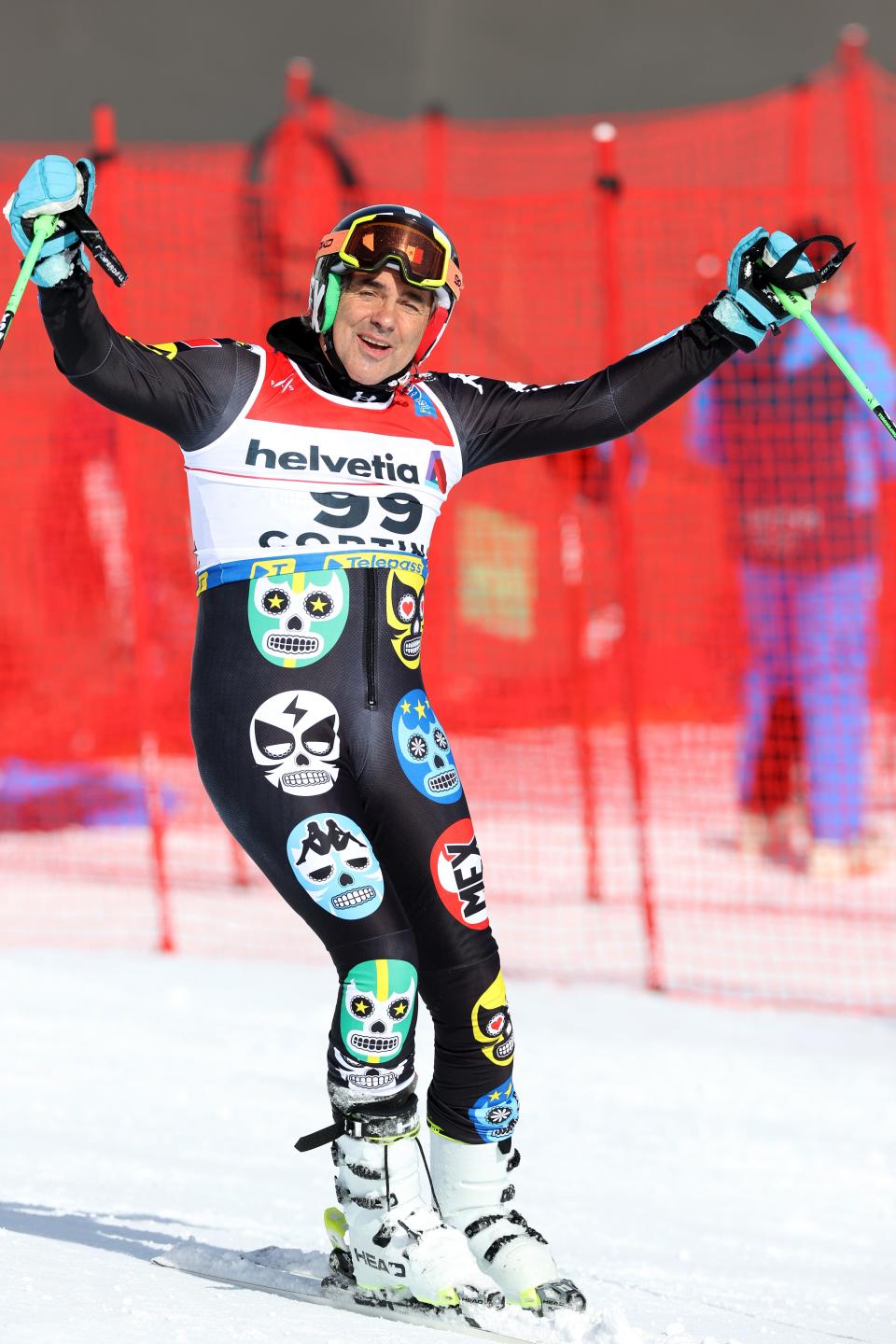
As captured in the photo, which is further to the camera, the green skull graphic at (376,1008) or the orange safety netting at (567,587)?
the orange safety netting at (567,587)

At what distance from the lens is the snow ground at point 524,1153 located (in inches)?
132

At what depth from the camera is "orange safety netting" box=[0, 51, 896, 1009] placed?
745 cm

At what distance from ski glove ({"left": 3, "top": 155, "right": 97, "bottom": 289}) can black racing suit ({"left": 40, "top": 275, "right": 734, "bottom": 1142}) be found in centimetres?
5

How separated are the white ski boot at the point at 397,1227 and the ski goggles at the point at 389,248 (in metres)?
1.65

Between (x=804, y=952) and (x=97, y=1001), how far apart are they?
3.00 m

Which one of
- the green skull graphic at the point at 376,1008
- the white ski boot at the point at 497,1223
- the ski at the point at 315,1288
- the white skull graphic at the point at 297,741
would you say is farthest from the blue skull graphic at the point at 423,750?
the ski at the point at 315,1288

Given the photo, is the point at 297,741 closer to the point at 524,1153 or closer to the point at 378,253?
the point at 378,253

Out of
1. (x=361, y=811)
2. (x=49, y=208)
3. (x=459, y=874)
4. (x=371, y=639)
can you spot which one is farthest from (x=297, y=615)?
(x=49, y=208)

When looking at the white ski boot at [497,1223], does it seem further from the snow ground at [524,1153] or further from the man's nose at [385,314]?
the man's nose at [385,314]

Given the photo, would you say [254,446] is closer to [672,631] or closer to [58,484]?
[58,484]

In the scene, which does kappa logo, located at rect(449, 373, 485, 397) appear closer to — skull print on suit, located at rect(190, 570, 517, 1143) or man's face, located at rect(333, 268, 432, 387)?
man's face, located at rect(333, 268, 432, 387)

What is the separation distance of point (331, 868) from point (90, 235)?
125 centimetres

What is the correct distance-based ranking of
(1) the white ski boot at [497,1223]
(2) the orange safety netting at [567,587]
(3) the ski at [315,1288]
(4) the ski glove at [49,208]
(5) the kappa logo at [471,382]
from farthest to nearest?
(2) the orange safety netting at [567,587] → (5) the kappa logo at [471,382] → (1) the white ski boot at [497,1223] → (3) the ski at [315,1288] → (4) the ski glove at [49,208]

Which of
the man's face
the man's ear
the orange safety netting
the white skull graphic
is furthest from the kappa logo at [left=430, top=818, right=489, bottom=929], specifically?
the orange safety netting
